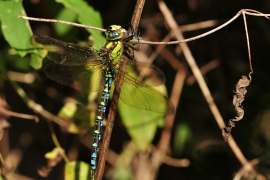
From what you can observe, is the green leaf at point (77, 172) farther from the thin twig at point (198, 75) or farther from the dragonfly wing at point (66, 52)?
the thin twig at point (198, 75)

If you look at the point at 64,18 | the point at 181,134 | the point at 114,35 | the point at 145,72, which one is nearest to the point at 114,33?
the point at 114,35

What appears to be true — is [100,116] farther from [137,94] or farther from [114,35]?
[114,35]

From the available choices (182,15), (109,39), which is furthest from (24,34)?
(182,15)

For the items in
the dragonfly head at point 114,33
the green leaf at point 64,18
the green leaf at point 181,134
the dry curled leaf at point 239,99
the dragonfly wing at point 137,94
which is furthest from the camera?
the green leaf at point 181,134

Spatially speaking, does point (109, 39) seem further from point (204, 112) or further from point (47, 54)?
point (204, 112)

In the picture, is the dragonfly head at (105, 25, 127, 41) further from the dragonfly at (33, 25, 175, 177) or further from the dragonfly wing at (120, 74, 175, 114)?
the dragonfly wing at (120, 74, 175, 114)

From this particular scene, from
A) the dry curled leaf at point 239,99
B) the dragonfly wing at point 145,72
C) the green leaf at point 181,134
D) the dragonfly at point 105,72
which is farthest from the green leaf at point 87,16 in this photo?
the green leaf at point 181,134
